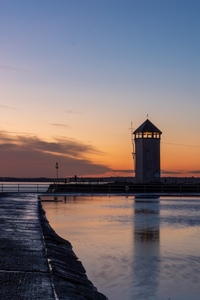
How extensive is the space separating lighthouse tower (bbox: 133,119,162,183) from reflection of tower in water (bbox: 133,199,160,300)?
27.2m

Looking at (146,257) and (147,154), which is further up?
(147,154)

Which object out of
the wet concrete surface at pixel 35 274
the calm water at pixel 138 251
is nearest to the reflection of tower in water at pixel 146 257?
the calm water at pixel 138 251

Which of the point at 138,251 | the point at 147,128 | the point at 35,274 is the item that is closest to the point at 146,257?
the point at 138,251

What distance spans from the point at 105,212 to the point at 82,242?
35.2 feet

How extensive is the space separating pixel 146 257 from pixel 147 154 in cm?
3717

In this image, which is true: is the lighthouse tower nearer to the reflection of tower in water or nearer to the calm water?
the calm water

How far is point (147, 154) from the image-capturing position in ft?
163

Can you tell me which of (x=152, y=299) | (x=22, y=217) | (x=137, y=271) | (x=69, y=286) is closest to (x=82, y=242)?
(x=22, y=217)

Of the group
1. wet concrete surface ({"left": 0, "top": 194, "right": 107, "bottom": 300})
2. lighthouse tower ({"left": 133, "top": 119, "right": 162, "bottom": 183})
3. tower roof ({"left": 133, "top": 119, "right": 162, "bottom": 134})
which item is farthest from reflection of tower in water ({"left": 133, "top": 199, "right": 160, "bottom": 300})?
tower roof ({"left": 133, "top": 119, "right": 162, "bottom": 134})

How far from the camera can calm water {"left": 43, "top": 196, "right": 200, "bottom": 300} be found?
926cm

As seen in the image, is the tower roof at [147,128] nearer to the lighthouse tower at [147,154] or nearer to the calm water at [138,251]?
the lighthouse tower at [147,154]

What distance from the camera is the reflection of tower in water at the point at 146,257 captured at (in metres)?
9.10

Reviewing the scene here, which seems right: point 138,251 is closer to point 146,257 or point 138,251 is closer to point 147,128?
point 146,257

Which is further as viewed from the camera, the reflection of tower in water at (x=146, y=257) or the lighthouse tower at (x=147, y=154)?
the lighthouse tower at (x=147, y=154)
